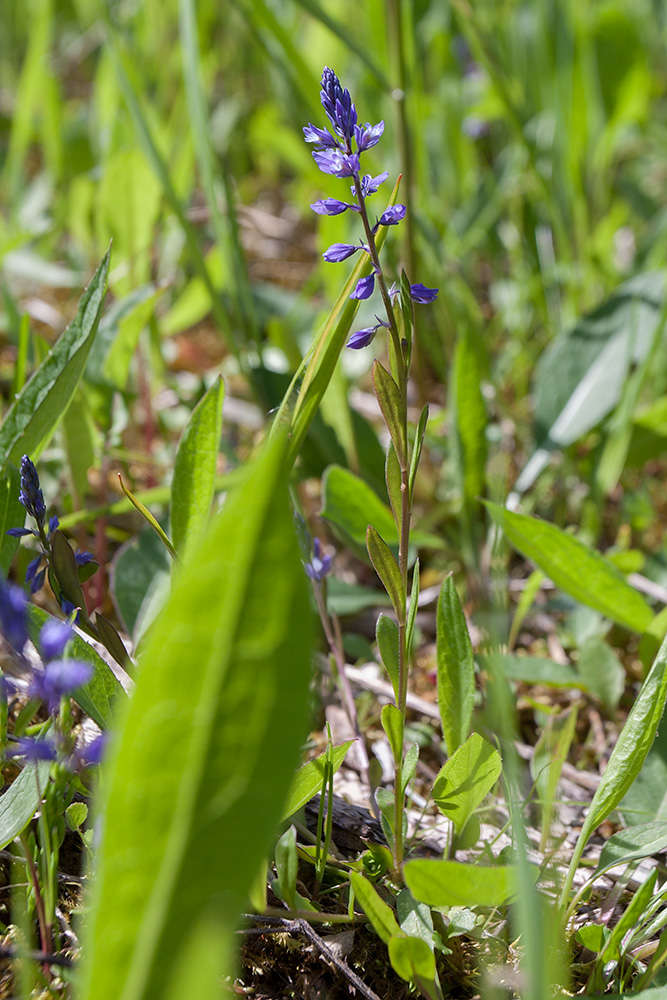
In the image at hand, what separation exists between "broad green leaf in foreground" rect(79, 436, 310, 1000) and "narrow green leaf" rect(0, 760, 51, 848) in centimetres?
32

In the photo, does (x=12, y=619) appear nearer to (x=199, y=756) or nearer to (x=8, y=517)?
(x=199, y=756)

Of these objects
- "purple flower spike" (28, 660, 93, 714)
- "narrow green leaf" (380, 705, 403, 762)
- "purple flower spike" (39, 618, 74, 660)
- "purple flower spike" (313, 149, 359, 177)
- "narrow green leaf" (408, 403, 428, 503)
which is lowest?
"narrow green leaf" (380, 705, 403, 762)

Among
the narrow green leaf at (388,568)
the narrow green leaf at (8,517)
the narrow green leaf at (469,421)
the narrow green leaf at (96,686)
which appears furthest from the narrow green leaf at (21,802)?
the narrow green leaf at (469,421)

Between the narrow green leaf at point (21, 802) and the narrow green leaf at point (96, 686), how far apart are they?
8 cm

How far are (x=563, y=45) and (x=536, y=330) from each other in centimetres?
82

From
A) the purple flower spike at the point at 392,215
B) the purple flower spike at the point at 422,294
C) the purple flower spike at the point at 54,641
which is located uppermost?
the purple flower spike at the point at 392,215

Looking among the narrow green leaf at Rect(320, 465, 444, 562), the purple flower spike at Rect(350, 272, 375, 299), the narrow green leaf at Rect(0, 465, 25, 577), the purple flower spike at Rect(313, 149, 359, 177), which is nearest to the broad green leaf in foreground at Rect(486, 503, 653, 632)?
the narrow green leaf at Rect(320, 465, 444, 562)

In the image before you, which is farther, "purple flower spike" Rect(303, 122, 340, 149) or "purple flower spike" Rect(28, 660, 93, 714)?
"purple flower spike" Rect(303, 122, 340, 149)

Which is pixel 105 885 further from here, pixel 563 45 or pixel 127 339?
pixel 563 45

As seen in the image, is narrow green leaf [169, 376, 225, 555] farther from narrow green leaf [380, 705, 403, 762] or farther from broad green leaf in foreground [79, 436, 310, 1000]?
broad green leaf in foreground [79, 436, 310, 1000]

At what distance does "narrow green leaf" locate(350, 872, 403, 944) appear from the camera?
0.87 m

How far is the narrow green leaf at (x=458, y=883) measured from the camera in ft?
2.76

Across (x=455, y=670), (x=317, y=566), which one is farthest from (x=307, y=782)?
(x=317, y=566)

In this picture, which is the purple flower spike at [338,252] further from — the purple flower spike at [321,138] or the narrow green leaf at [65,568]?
the narrow green leaf at [65,568]
